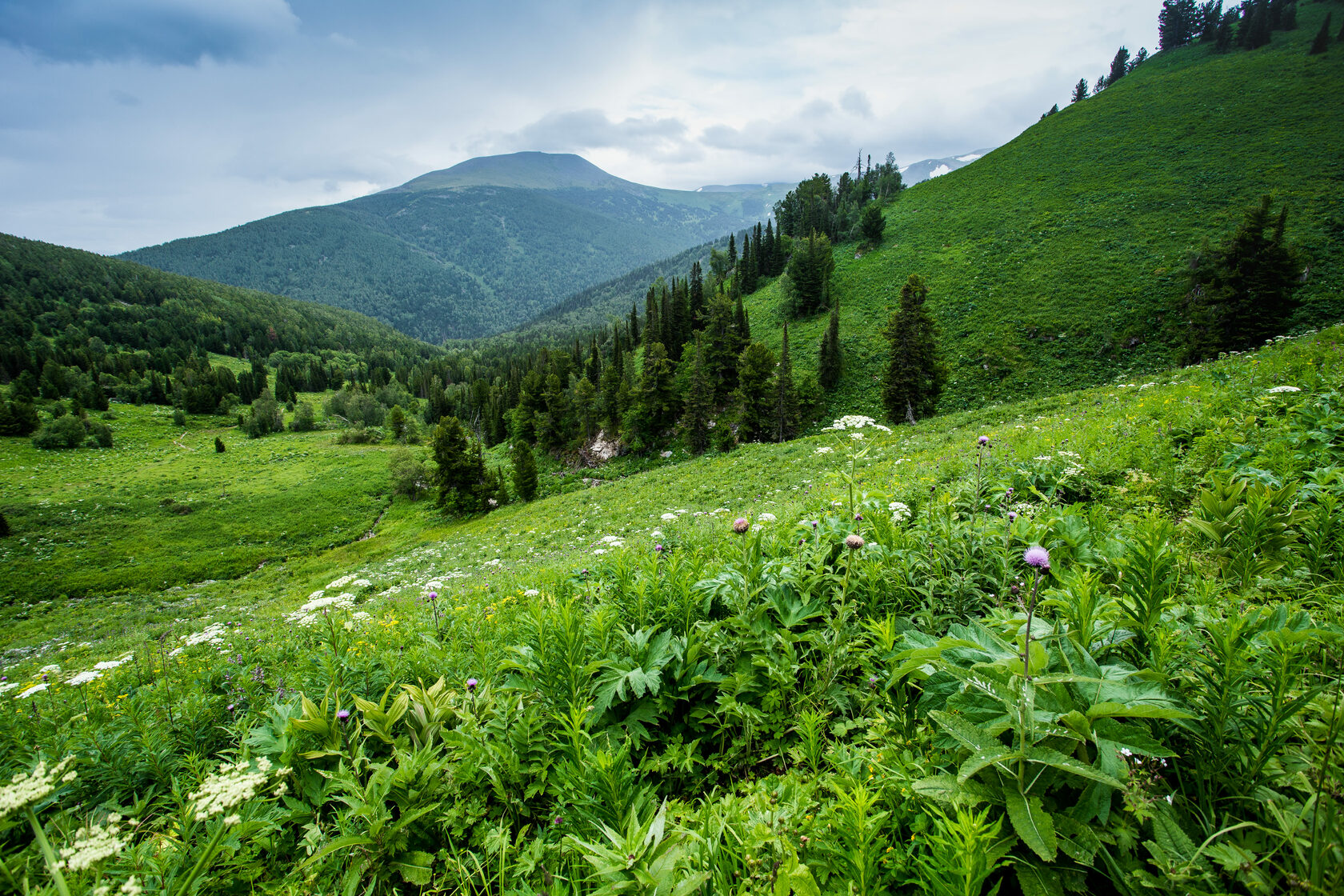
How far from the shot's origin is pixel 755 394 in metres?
45.1

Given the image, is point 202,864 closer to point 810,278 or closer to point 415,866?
point 415,866

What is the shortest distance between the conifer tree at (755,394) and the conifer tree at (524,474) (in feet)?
70.2

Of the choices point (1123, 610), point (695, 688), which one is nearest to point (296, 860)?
point (695, 688)

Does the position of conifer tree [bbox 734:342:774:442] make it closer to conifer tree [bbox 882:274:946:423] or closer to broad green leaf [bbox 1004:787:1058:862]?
conifer tree [bbox 882:274:946:423]

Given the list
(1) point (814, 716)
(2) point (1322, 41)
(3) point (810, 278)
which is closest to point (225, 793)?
(1) point (814, 716)

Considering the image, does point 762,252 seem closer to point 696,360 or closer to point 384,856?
point 696,360

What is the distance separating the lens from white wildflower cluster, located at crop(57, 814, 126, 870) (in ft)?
5.55

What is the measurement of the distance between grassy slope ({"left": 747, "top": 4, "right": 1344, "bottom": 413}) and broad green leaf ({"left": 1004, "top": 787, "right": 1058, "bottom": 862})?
150 feet

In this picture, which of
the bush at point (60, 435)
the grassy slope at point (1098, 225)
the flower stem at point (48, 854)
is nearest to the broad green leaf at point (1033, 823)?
the flower stem at point (48, 854)

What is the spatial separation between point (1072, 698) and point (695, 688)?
199 centimetres

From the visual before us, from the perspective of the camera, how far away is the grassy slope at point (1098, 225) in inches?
1670

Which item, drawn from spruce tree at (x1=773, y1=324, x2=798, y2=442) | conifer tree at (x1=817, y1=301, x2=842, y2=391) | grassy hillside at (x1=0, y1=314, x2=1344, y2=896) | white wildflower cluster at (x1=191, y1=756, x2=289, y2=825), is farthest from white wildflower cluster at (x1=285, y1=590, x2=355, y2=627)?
conifer tree at (x1=817, y1=301, x2=842, y2=391)

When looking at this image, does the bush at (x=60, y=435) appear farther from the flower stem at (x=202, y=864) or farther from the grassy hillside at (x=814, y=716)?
the flower stem at (x=202, y=864)

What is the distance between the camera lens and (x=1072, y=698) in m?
1.84
